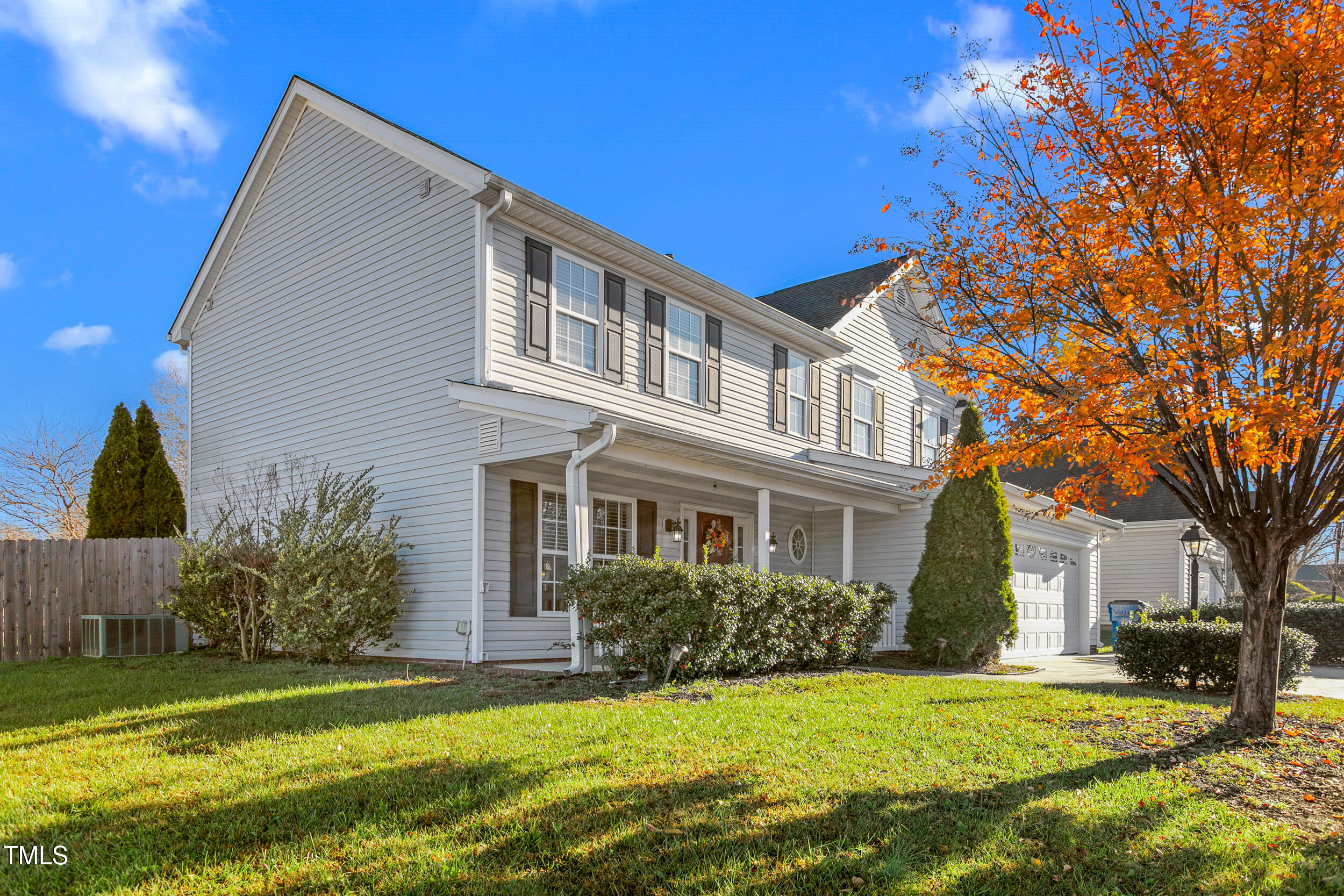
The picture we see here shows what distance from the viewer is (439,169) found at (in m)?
11.3

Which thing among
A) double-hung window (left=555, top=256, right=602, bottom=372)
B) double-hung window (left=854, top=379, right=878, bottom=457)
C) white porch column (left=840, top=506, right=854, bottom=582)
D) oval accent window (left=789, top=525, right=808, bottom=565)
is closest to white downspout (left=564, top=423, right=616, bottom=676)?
double-hung window (left=555, top=256, right=602, bottom=372)

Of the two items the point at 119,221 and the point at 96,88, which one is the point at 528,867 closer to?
the point at 96,88

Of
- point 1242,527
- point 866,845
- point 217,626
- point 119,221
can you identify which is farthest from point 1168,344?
point 119,221

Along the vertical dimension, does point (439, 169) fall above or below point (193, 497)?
above

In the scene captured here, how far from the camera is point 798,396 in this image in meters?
16.0

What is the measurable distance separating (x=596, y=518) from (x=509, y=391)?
10.8 ft

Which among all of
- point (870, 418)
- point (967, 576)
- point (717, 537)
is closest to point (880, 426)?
point (870, 418)

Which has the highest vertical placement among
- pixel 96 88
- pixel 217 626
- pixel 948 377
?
pixel 96 88

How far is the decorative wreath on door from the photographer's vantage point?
560 inches

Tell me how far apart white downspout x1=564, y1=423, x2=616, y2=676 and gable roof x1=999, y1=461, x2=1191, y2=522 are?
16356 mm

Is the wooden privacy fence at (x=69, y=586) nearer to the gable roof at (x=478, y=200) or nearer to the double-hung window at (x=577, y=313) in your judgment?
the gable roof at (x=478, y=200)

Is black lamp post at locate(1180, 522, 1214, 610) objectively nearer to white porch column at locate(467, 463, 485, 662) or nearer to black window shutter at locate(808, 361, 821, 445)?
black window shutter at locate(808, 361, 821, 445)

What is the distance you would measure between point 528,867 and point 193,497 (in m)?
14.1

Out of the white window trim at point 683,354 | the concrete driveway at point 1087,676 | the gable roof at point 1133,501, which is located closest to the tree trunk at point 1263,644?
the concrete driveway at point 1087,676
